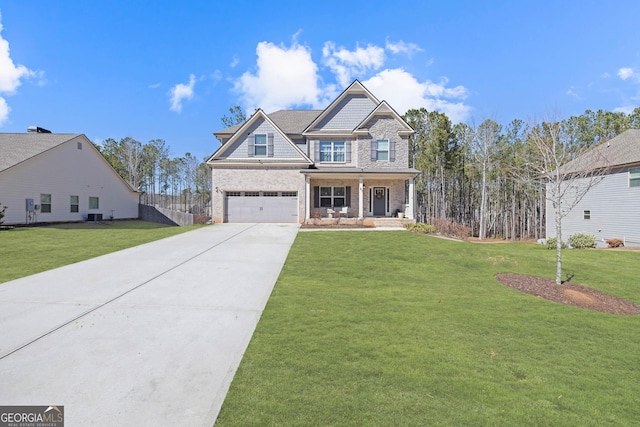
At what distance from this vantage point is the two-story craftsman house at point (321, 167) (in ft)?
67.8

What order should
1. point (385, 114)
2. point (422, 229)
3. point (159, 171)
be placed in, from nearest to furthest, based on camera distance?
point (422, 229) → point (385, 114) → point (159, 171)

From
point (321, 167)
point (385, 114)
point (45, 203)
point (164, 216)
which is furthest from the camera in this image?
point (164, 216)

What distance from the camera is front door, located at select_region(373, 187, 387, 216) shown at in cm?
2189

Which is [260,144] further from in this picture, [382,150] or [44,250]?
[44,250]

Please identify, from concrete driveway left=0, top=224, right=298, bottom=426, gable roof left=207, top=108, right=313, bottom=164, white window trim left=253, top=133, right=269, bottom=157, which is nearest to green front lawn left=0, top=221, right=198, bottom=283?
concrete driveway left=0, top=224, right=298, bottom=426

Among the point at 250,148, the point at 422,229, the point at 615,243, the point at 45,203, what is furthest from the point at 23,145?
the point at 615,243

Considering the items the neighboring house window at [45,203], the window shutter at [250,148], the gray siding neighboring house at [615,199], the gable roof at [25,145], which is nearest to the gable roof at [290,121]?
the window shutter at [250,148]

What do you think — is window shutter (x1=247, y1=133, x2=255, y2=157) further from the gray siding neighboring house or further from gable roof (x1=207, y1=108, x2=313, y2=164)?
the gray siding neighboring house

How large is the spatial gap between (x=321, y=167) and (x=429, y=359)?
1886 centimetres

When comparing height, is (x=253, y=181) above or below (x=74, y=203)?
above

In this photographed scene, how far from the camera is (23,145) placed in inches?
814

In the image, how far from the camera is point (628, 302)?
22.7 ft

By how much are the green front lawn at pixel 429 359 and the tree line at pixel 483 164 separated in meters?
25.7

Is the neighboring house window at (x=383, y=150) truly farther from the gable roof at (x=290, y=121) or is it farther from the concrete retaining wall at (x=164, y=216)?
the concrete retaining wall at (x=164, y=216)
